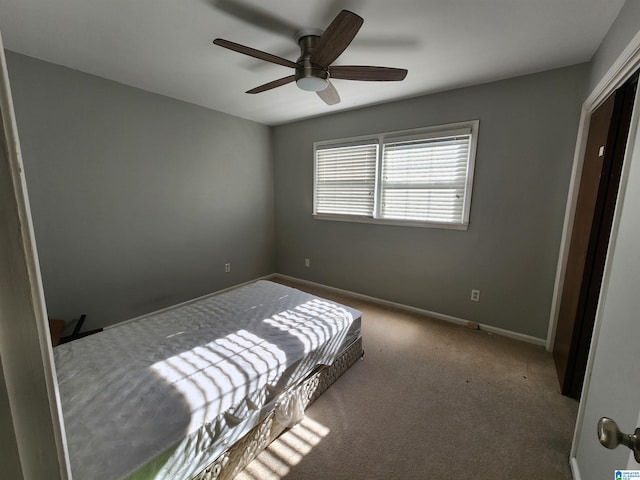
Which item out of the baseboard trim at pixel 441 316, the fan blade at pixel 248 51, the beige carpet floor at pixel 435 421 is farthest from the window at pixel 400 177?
the fan blade at pixel 248 51

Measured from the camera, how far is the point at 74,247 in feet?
7.88

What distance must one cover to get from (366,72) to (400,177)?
147 cm

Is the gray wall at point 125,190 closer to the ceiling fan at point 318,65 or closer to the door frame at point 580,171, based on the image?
the ceiling fan at point 318,65

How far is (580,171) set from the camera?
84.0 inches

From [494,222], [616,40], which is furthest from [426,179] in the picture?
[616,40]

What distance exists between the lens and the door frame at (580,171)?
3.79 feet

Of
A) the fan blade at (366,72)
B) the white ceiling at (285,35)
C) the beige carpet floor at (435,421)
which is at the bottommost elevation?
the beige carpet floor at (435,421)

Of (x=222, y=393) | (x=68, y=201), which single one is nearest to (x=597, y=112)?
(x=222, y=393)

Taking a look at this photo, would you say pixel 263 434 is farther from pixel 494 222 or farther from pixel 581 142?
pixel 581 142

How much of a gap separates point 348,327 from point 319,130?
8.66 feet

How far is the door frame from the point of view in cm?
116

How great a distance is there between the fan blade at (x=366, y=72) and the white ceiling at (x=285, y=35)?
0.79ft

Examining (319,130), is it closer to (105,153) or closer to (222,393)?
(105,153)

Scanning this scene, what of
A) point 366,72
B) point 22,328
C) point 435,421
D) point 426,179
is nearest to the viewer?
point 22,328
